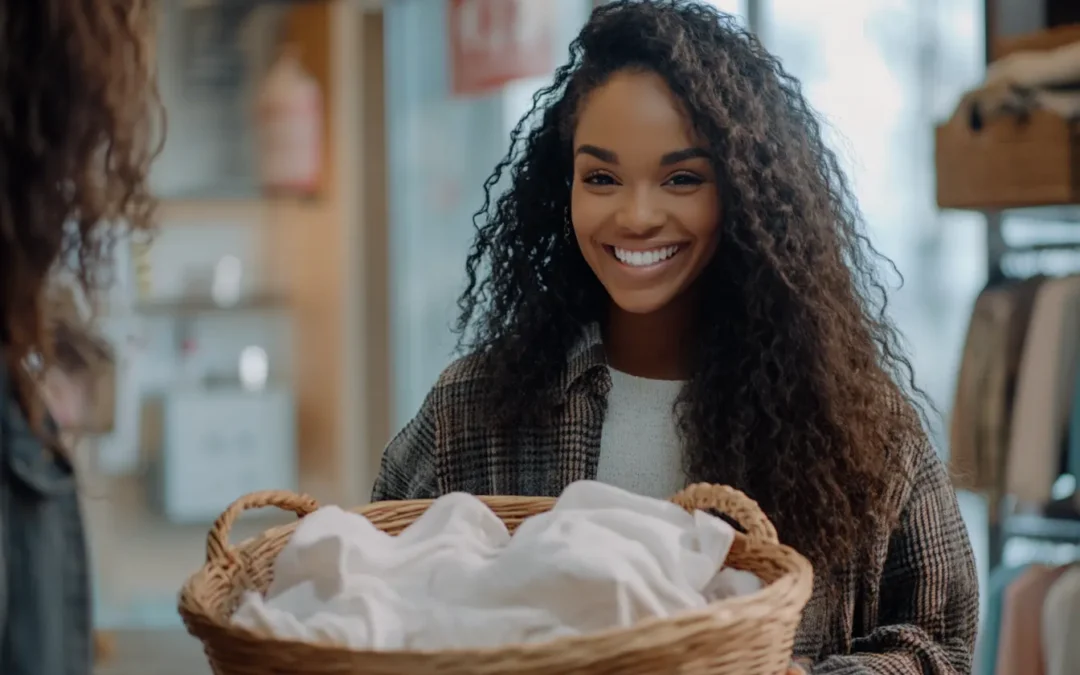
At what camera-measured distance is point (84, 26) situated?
2.53 feet

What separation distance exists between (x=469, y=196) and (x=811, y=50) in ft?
5.26

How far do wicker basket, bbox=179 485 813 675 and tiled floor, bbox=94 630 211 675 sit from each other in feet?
9.88

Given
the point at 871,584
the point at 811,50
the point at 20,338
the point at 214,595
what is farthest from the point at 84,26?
the point at 811,50

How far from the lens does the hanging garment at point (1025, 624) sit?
7.98 feet

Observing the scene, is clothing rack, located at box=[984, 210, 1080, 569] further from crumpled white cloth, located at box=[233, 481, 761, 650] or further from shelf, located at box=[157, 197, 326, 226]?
shelf, located at box=[157, 197, 326, 226]

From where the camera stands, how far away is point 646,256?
1.33 meters

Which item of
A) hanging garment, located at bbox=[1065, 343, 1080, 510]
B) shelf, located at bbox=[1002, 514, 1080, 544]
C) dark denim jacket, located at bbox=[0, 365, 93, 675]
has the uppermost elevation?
dark denim jacket, located at bbox=[0, 365, 93, 675]

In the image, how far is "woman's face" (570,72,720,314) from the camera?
131 centimetres

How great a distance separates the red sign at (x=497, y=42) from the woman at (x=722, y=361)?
8.56 feet

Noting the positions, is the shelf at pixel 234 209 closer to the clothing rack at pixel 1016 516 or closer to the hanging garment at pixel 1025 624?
the clothing rack at pixel 1016 516

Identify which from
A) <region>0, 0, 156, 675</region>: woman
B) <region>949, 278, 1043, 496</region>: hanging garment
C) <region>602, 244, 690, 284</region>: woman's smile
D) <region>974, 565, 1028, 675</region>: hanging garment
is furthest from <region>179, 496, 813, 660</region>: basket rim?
<region>949, 278, 1043, 496</region>: hanging garment

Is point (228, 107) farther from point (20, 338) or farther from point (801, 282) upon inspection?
point (20, 338)

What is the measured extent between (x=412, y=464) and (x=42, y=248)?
0.74 meters

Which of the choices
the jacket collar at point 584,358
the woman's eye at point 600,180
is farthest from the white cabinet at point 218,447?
the woman's eye at point 600,180
